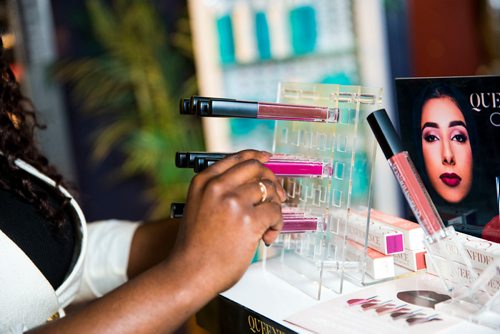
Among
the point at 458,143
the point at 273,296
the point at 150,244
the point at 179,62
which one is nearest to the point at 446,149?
the point at 458,143

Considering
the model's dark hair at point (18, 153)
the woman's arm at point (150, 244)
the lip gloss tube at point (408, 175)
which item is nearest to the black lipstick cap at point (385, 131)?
the lip gloss tube at point (408, 175)

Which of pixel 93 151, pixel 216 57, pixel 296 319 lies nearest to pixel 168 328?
pixel 296 319

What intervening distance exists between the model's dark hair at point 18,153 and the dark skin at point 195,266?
1.03 ft

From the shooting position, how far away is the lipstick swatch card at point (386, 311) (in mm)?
485

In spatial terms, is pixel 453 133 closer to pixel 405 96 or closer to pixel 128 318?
pixel 405 96

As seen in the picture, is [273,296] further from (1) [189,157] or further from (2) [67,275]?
(2) [67,275]

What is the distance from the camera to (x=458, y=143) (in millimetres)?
568

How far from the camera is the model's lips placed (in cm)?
58

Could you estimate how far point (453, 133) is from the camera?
57 cm

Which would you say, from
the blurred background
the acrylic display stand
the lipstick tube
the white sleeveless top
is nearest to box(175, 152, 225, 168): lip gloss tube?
the lipstick tube

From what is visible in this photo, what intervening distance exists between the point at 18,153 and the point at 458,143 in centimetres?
60

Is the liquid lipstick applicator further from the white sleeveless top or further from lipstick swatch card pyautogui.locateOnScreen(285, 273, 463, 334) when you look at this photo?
the white sleeveless top

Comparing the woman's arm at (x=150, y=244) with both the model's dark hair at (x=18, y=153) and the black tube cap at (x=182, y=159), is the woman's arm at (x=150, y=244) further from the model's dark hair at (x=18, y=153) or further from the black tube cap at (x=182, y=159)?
the black tube cap at (x=182, y=159)

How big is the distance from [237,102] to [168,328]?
224 millimetres
